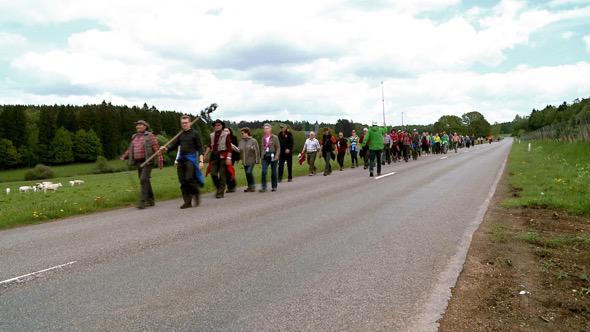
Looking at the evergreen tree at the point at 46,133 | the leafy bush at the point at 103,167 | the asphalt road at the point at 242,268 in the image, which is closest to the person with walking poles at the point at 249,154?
the asphalt road at the point at 242,268

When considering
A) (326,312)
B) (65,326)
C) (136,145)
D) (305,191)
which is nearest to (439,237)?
(326,312)

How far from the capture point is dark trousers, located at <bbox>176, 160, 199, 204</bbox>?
438 inches

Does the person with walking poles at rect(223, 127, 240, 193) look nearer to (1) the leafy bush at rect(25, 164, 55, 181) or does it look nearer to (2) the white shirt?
(2) the white shirt

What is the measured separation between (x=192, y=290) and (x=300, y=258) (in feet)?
5.20

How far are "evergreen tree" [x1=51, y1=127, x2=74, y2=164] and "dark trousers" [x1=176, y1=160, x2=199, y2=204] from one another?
8710cm

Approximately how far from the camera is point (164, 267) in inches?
223

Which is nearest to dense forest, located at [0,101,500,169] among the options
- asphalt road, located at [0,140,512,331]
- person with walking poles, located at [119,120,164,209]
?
person with walking poles, located at [119,120,164,209]

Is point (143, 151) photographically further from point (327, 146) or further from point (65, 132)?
point (65, 132)

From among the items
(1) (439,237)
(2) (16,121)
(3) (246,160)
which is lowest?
(1) (439,237)

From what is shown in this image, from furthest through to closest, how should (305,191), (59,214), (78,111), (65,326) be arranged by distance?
(78,111)
(305,191)
(59,214)
(65,326)

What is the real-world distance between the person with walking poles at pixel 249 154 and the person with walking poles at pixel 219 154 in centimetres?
77

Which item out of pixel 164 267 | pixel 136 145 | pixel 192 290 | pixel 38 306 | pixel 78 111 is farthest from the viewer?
pixel 78 111

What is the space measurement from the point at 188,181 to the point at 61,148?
88.2 meters

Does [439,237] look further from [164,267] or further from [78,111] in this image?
[78,111]
